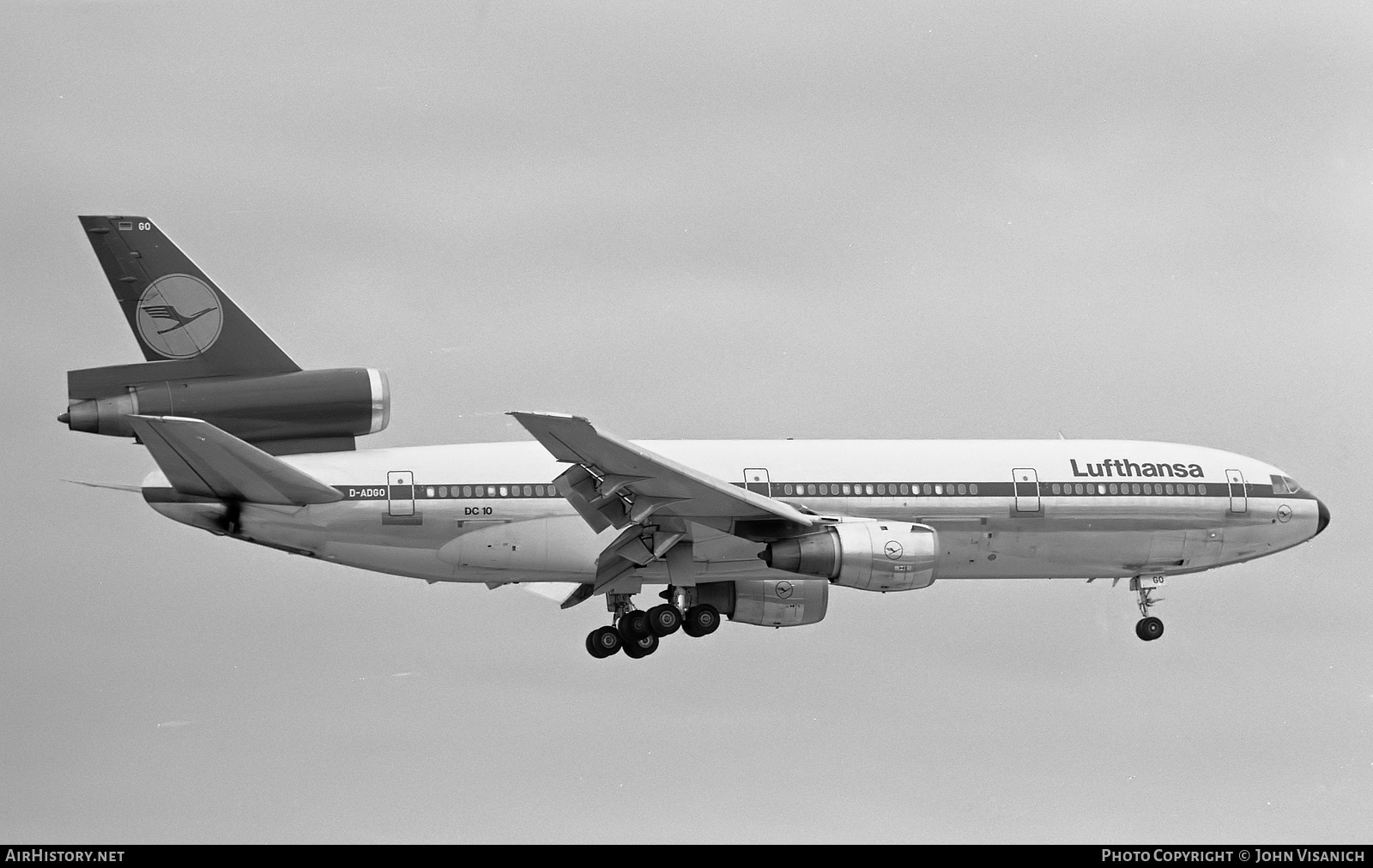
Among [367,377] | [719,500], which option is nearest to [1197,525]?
[719,500]

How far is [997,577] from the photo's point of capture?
39000 mm

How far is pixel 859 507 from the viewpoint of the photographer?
37406mm

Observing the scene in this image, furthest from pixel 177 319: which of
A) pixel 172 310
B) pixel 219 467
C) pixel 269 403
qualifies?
pixel 219 467

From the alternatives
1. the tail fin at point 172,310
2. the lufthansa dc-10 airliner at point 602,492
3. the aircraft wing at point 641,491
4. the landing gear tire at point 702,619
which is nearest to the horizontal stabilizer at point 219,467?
the lufthansa dc-10 airliner at point 602,492

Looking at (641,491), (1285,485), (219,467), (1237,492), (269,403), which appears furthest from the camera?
(1285,485)

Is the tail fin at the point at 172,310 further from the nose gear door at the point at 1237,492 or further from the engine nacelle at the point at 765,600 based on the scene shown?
the nose gear door at the point at 1237,492

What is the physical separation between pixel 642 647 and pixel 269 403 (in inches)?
377

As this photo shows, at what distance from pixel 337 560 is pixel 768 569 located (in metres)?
8.76

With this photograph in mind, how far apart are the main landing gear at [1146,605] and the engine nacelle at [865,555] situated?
7733mm

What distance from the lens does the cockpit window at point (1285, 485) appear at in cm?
4069

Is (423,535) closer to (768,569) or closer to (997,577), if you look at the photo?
(768,569)

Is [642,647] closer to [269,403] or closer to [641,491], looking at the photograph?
[641,491]

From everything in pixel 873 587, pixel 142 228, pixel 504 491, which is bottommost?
pixel 873 587

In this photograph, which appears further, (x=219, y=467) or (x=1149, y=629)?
(x=1149, y=629)
